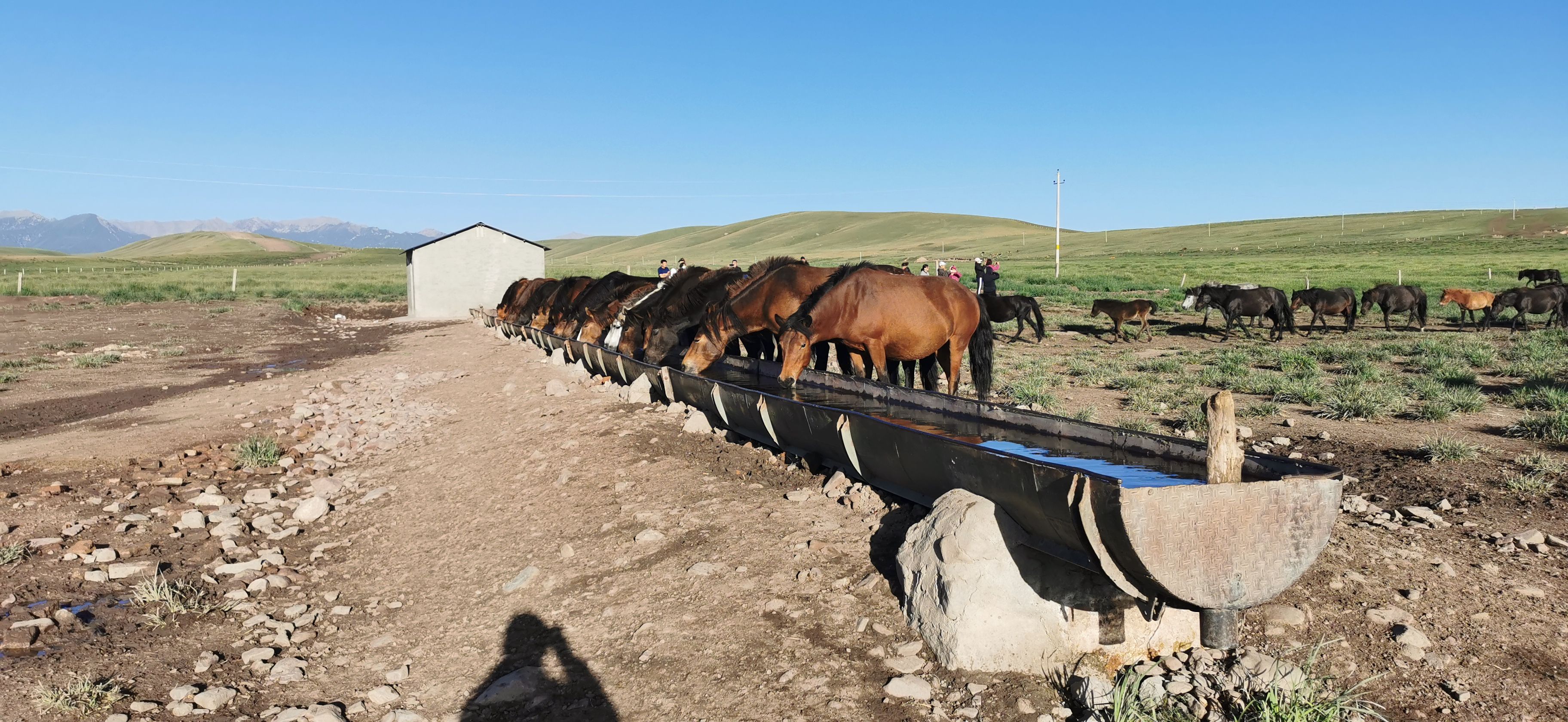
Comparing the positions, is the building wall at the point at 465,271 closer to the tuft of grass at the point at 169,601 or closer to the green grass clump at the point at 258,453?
the green grass clump at the point at 258,453

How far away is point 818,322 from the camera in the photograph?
862cm

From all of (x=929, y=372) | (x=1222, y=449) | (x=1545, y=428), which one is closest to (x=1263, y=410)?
(x=1545, y=428)

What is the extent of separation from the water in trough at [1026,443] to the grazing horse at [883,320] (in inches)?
21.1

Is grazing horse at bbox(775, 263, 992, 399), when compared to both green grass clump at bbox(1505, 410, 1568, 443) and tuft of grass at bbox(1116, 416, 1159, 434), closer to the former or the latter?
tuft of grass at bbox(1116, 416, 1159, 434)

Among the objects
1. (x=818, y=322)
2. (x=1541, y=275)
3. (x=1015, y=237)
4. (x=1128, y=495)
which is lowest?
(x=1128, y=495)

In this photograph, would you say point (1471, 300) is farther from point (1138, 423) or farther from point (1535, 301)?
point (1138, 423)

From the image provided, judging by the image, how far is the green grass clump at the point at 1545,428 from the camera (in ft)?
27.3

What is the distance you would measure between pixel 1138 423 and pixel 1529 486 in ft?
11.9

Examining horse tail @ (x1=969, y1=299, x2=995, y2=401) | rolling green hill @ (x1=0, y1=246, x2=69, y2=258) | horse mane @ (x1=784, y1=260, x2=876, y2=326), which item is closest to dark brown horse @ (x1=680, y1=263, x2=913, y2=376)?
horse mane @ (x1=784, y1=260, x2=876, y2=326)

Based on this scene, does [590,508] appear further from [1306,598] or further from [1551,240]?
[1551,240]

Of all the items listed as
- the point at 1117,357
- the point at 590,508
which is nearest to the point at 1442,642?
the point at 590,508

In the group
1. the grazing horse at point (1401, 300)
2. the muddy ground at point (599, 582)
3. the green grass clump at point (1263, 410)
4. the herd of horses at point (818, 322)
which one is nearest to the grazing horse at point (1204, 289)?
the grazing horse at point (1401, 300)

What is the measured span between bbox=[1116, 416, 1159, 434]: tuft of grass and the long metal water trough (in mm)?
3427

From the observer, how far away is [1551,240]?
74.4m
